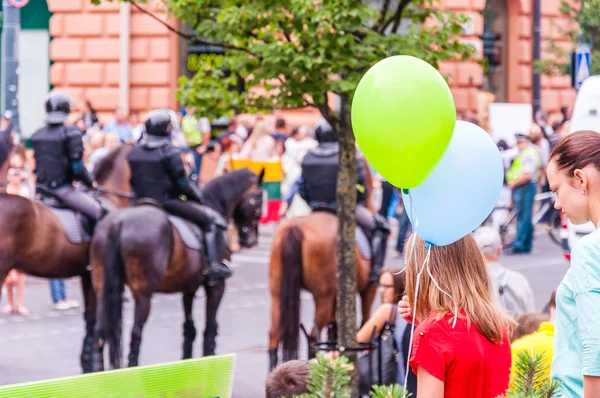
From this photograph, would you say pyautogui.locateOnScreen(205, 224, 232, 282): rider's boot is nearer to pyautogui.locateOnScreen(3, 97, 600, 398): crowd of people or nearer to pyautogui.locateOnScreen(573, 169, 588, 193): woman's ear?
pyautogui.locateOnScreen(3, 97, 600, 398): crowd of people

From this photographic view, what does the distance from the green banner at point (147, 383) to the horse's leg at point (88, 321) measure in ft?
18.9

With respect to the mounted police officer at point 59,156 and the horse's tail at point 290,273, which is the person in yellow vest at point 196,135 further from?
the horse's tail at point 290,273

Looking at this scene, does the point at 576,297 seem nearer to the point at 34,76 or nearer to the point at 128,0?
the point at 128,0

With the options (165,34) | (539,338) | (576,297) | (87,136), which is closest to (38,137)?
(539,338)

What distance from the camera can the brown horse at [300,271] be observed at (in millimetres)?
9055

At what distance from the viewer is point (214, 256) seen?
31.4 ft

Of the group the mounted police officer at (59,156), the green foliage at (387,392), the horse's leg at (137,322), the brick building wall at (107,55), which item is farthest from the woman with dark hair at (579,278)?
the brick building wall at (107,55)

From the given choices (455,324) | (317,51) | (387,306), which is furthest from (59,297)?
(455,324)

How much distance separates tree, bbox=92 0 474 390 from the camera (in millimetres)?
6684

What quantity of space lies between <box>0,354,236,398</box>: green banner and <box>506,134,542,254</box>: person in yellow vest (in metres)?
14.4

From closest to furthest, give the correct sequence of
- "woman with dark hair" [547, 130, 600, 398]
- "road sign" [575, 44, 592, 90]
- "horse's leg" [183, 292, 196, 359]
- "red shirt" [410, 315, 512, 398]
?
"woman with dark hair" [547, 130, 600, 398], "red shirt" [410, 315, 512, 398], "horse's leg" [183, 292, 196, 359], "road sign" [575, 44, 592, 90]

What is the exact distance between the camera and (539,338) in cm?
521

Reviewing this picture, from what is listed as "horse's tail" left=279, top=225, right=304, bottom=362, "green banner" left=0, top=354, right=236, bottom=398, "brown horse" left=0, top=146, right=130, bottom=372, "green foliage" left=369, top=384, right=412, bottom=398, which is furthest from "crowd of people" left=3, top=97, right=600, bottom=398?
"brown horse" left=0, top=146, right=130, bottom=372

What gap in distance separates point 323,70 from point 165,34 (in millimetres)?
17034
